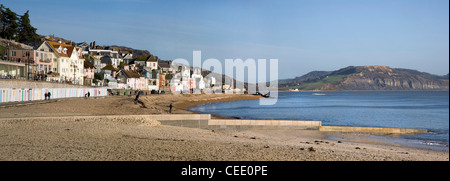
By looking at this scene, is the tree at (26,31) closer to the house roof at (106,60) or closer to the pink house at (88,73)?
the pink house at (88,73)

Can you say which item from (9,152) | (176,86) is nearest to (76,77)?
(176,86)

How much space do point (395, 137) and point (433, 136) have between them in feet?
13.1

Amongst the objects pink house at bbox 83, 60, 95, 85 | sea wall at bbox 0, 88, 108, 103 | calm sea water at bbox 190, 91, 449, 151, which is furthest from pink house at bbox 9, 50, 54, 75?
calm sea water at bbox 190, 91, 449, 151

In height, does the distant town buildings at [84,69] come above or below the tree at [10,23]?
below

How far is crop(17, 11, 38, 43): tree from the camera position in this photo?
80312mm

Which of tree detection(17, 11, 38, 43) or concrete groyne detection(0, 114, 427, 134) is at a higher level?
tree detection(17, 11, 38, 43)

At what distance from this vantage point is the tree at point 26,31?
8031 cm

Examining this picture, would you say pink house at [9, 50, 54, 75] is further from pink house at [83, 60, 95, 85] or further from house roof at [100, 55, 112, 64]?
house roof at [100, 55, 112, 64]

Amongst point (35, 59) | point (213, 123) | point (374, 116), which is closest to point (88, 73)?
point (35, 59)

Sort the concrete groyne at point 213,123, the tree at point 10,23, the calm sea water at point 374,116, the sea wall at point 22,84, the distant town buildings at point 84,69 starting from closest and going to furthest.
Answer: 1. the concrete groyne at point 213,123
2. the calm sea water at point 374,116
3. the sea wall at point 22,84
4. the distant town buildings at point 84,69
5. the tree at point 10,23

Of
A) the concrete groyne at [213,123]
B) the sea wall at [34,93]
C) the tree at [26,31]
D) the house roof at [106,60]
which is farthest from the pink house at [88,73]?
the concrete groyne at [213,123]

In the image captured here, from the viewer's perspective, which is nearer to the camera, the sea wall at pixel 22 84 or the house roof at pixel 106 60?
the sea wall at pixel 22 84

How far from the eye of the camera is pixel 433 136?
1205 inches
